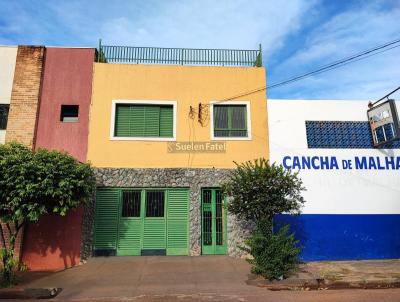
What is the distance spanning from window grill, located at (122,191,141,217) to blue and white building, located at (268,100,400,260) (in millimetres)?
5077

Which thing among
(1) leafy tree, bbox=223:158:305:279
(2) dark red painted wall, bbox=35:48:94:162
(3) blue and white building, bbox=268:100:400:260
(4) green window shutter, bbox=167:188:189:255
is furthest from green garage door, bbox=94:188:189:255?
(3) blue and white building, bbox=268:100:400:260

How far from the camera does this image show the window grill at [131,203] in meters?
11.8

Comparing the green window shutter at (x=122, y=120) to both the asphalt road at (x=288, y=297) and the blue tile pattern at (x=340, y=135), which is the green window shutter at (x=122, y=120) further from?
the blue tile pattern at (x=340, y=135)

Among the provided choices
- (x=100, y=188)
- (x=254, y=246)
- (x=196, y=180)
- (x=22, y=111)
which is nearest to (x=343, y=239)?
(x=254, y=246)

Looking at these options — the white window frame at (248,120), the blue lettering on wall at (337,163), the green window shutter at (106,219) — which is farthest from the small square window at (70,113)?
the blue lettering on wall at (337,163)

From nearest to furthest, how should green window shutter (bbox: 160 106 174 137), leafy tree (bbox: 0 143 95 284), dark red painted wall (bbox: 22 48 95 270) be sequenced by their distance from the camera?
leafy tree (bbox: 0 143 95 284)
dark red painted wall (bbox: 22 48 95 270)
green window shutter (bbox: 160 106 174 137)

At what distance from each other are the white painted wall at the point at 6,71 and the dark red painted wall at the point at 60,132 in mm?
1112

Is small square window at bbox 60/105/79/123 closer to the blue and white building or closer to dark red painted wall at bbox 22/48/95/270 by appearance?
dark red painted wall at bbox 22/48/95/270

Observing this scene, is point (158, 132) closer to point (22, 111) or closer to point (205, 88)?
point (205, 88)

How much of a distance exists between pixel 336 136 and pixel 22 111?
11321 mm

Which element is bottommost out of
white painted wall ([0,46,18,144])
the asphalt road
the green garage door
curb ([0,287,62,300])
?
the asphalt road

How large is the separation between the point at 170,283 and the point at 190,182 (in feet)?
13.2

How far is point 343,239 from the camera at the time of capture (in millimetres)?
11758

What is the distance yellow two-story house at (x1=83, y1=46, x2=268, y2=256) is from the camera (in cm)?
1167
